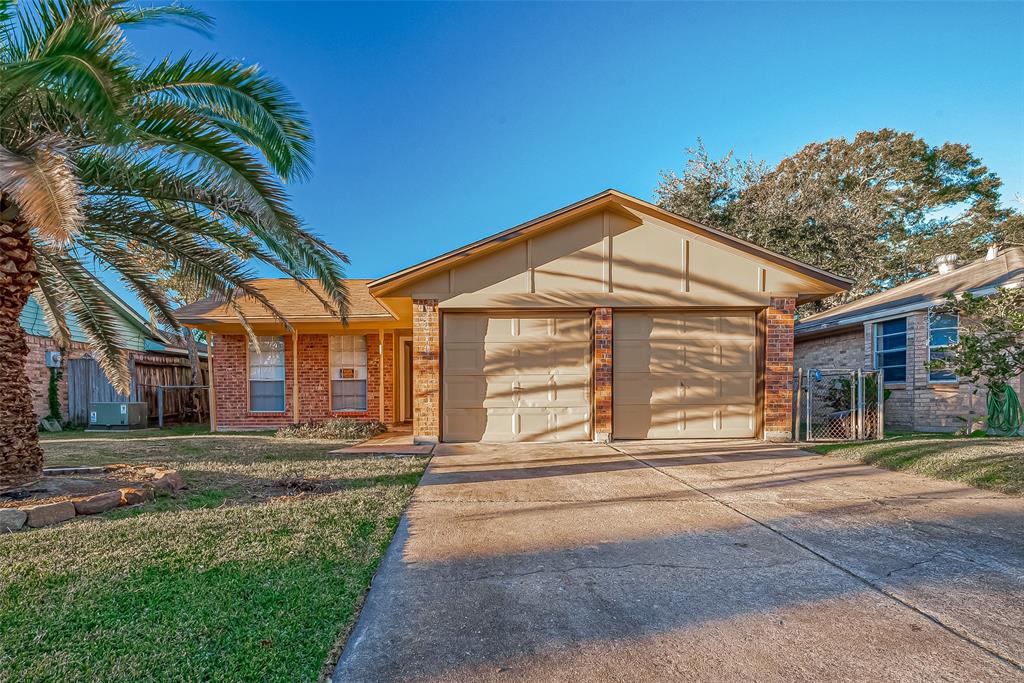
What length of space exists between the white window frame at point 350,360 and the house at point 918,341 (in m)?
12.2

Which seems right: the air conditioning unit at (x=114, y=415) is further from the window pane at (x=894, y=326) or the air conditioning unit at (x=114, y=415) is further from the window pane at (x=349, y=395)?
the window pane at (x=894, y=326)

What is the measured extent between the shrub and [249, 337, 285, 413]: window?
1540 mm

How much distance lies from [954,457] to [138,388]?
60.2 feet

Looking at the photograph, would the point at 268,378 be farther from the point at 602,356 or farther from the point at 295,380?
the point at 602,356

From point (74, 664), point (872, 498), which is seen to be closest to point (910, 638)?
point (872, 498)

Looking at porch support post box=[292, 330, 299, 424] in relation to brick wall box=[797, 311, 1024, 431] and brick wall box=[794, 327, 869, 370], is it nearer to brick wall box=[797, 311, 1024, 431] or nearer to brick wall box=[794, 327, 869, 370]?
brick wall box=[797, 311, 1024, 431]

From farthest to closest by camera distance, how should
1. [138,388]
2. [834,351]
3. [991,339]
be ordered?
→ [834,351]
[138,388]
[991,339]

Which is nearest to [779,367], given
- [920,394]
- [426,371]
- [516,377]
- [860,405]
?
[860,405]

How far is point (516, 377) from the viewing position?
9188 mm

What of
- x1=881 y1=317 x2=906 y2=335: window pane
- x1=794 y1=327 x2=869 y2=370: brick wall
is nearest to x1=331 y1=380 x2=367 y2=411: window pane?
x1=794 y1=327 x2=869 y2=370: brick wall

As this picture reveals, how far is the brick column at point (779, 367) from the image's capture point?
9016 millimetres

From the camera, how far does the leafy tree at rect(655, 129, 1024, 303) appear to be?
19.2 m

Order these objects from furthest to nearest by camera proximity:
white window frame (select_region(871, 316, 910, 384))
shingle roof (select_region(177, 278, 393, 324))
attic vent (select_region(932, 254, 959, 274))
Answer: attic vent (select_region(932, 254, 959, 274)), white window frame (select_region(871, 316, 910, 384)), shingle roof (select_region(177, 278, 393, 324))

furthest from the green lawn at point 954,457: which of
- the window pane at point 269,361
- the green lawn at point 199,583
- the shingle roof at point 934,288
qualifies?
the window pane at point 269,361
